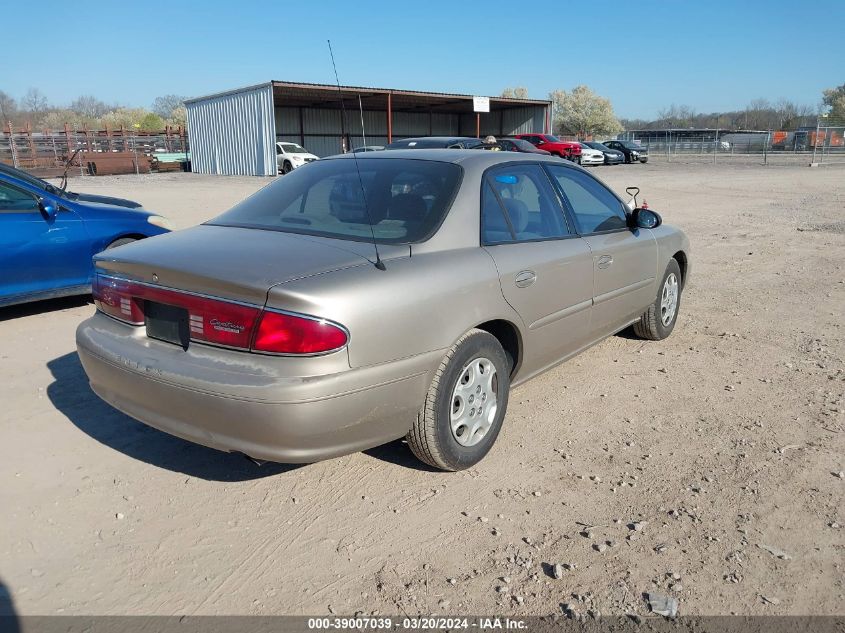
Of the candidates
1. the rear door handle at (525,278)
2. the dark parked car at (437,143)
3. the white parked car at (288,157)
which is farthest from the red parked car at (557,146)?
the rear door handle at (525,278)

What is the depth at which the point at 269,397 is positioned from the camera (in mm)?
2674

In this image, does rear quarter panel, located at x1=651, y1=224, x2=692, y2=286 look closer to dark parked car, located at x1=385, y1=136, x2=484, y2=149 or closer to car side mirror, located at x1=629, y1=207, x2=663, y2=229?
car side mirror, located at x1=629, y1=207, x2=663, y2=229

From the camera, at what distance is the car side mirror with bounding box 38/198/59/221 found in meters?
6.17

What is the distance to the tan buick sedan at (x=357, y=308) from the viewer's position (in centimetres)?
274

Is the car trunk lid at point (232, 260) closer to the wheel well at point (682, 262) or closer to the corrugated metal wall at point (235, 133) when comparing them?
the wheel well at point (682, 262)

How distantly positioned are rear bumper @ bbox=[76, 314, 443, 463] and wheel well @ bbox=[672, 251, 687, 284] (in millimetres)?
3443

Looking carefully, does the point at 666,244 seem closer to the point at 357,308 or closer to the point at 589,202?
the point at 589,202

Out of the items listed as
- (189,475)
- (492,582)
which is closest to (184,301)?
(189,475)

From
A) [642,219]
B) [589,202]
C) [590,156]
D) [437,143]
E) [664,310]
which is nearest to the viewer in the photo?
[589,202]

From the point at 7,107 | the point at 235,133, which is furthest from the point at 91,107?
the point at 235,133

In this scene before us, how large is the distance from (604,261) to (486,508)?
200 cm

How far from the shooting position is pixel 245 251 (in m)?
3.13

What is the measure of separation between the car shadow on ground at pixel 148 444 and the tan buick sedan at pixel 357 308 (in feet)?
1.44

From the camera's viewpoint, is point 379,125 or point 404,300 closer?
point 404,300
